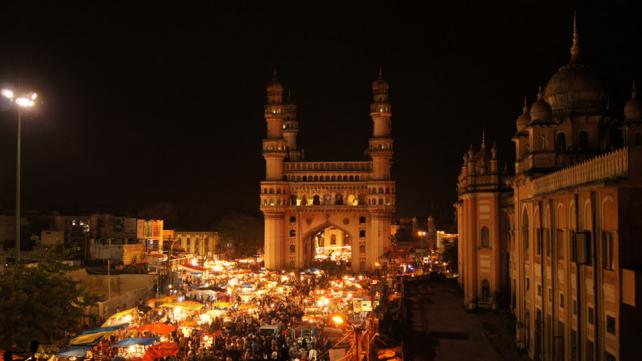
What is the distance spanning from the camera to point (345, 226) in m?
64.9

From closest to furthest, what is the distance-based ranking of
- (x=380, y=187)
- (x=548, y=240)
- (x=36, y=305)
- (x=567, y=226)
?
(x=567, y=226) < (x=36, y=305) < (x=548, y=240) < (x=380, y=187)

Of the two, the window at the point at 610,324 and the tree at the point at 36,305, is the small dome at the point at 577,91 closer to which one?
the window at the point at 610,324

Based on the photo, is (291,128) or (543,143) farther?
(291,128)

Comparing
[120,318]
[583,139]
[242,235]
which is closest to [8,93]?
[120,318]

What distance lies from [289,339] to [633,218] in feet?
46.0

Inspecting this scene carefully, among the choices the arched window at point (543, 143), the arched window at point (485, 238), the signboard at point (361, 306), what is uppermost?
the arched window at point (543, 143)

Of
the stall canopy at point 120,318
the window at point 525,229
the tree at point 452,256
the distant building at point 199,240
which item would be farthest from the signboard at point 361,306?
the distant building at point 199,240

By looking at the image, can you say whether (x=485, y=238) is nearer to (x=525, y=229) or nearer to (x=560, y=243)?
(x=525, y=229)

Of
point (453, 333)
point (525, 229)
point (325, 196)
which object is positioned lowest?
point (453, 333)

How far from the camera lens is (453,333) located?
2503cm

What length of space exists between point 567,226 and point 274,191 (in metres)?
47.9

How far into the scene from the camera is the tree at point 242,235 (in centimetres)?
7800

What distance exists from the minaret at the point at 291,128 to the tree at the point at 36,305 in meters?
52.3

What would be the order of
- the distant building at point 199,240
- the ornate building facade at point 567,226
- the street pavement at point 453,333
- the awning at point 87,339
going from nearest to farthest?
the ornate building facade at point 567,226
the awning at point 87,339
the street pavement at point 453,333
the distant building at point 199,240
